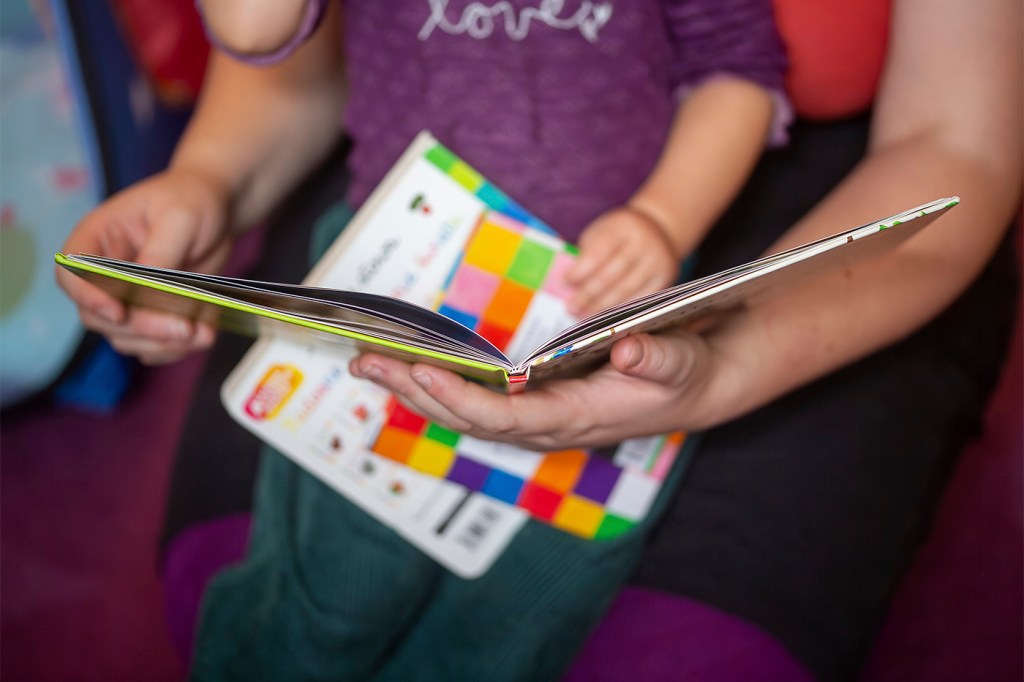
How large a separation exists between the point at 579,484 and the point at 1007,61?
0.53m

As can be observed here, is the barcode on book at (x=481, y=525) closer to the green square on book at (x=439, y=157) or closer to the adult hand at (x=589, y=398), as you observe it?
the adult hand at (x=589, y=398)

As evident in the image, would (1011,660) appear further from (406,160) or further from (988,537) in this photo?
(406,160)

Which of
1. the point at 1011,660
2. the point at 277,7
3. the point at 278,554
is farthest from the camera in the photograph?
the point at 1011,660

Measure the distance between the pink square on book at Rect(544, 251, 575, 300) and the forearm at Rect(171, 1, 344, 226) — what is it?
0.35 metres

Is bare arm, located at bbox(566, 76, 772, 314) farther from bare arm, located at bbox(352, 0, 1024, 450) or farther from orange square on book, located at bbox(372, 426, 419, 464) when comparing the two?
orange square on book, located at bbox(372, 426, 419, 464)

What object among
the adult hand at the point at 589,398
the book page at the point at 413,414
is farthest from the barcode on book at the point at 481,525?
the adult hand at the point at 589,398

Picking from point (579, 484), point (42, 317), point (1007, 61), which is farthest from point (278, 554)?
point (1007, 61)

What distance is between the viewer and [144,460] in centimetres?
129

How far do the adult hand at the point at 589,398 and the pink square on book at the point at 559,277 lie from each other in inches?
5.3

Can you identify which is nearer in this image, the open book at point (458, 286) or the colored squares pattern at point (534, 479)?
the open book at point (458, 286)

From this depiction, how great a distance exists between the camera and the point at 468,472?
76 cm

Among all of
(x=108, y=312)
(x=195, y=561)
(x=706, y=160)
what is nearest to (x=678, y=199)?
(x=706, y=160)

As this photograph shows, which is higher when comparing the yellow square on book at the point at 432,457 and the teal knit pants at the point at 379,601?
the yellow square on book at the point at 432,457

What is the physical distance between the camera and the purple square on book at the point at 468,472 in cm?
76
